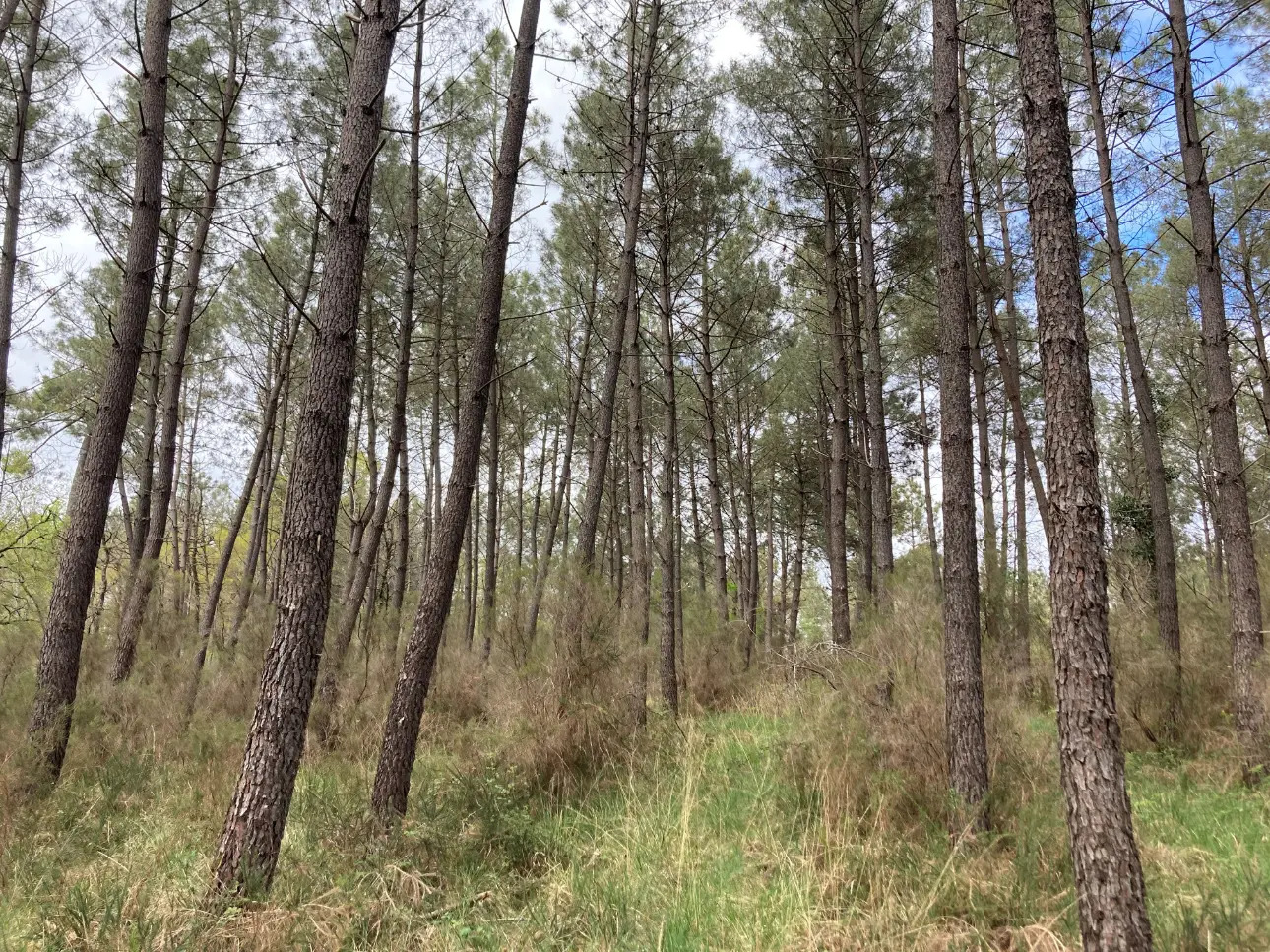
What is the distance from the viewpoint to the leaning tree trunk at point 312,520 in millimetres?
3027

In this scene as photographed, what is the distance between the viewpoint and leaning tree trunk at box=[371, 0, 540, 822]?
13.7 ft

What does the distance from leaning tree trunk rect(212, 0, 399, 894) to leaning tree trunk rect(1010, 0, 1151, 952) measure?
10.8 ft

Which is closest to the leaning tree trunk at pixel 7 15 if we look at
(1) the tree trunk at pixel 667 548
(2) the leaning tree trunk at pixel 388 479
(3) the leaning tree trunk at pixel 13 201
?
(3) the leaning tree trunk at pixel 13 201

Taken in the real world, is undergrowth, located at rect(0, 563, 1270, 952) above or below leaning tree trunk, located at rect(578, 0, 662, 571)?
below

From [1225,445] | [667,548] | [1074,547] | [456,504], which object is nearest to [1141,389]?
[1225,445]

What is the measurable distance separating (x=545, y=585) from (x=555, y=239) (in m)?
8.21

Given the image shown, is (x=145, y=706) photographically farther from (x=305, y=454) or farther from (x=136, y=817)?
(x=305, y=454)

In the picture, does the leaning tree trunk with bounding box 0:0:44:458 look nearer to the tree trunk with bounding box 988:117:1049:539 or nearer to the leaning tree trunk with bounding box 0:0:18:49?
the leaning tree trunk with bounding box 0:0:18:49

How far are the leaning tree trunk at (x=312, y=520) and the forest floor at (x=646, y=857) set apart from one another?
318mm

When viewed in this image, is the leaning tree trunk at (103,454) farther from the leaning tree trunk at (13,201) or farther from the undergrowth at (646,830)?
the leaning tree trunk at (13,201)

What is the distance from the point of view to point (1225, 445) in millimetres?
5582

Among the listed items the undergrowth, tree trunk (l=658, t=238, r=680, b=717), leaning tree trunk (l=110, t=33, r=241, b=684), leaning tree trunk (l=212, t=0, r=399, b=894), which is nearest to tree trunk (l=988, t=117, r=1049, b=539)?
the undergrowth

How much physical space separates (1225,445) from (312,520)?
7.11 m

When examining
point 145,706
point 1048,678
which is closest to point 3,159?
point 145,706
